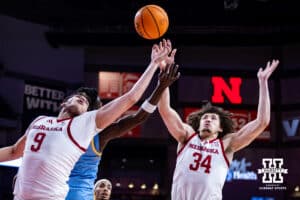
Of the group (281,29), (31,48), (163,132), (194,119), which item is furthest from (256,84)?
(194,119)

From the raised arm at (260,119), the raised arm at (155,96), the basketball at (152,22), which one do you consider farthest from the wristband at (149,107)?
the basketball at (152,22)

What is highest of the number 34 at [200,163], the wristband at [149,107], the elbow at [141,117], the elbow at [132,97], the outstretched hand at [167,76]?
the outstretched hand at [167,76]

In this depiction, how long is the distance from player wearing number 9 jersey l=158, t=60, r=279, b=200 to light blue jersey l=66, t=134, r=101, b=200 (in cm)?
99

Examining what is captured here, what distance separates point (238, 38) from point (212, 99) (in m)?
1.95

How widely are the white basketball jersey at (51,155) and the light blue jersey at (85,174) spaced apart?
19.7 inches

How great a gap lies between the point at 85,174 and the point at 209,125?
1.43m

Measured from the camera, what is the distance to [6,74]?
14820mm

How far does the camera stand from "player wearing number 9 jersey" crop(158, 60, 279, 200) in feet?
16.6

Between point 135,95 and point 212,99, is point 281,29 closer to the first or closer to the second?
point 212,99

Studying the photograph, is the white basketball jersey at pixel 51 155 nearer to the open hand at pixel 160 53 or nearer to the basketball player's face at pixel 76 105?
the basketball player's face at pixel 76 105

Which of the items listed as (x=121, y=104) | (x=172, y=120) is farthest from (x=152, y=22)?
(x=121, y=104)

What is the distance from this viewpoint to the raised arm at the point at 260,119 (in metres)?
5.20

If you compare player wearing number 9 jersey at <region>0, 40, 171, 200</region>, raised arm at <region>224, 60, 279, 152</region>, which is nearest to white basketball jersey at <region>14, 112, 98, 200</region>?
player wearing number 9 jersey at <region>0, 40, 171, 200</region>

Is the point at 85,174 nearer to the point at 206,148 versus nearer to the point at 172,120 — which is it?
the point at 172,120
